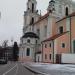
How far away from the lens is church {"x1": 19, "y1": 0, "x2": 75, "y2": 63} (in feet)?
237

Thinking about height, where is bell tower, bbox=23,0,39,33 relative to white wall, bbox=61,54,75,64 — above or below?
above

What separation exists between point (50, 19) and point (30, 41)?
43.9ft

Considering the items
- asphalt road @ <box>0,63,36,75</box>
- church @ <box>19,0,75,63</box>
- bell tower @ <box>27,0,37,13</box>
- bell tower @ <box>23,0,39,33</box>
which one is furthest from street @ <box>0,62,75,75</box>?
bell tower @ <box>27,0,37,13</box>

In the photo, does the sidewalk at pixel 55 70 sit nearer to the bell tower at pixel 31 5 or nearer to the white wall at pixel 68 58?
the white wall at pixel 68 58

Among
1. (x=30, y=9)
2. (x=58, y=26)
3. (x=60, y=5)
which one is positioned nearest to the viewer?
(x=58, y=26)

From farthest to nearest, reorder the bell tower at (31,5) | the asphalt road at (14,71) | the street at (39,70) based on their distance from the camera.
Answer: the bell tower at (31,5) → the asphalt road at (14,71) → the street at (39,70)

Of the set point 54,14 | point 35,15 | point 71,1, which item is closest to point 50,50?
point 54,14

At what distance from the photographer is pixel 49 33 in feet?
280

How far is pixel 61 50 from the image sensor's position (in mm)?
71875

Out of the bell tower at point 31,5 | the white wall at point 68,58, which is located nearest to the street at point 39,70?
the white wall at point 68,58

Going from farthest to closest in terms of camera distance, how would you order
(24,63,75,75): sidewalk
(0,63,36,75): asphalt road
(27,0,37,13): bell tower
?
(27,0,37,13): bell tower → (0,63,36,75): asphalt road → (24,63,75,75): sidewalk

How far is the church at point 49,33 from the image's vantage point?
72.2 m

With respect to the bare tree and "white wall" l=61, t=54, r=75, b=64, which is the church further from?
the bare tree

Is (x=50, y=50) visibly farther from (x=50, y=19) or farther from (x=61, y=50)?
(x=50, y=19)
